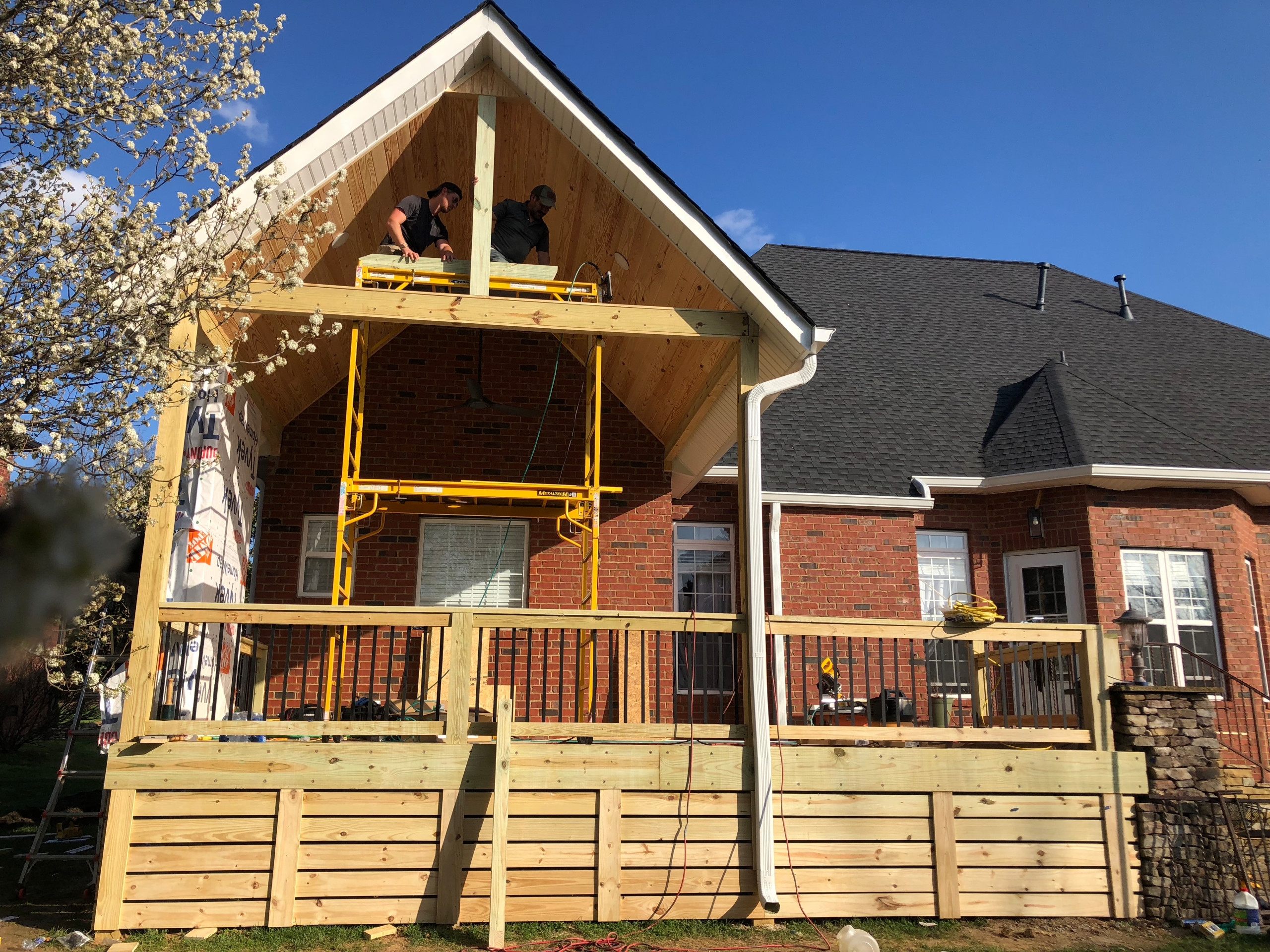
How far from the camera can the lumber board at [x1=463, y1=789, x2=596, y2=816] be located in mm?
6398

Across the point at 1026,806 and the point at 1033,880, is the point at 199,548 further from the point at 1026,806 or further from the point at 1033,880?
the point at 1033,880

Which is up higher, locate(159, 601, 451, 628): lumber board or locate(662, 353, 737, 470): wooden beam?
locate(662, 353, 737, 470): wooden beam

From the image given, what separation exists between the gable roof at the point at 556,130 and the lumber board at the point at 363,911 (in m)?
4.35

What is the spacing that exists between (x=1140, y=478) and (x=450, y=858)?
804 centimetres

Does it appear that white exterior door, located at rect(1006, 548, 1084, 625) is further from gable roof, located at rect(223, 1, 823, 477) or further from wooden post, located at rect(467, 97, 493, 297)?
wooden post, located at rect(467, 97, 493, 297)

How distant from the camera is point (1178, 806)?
6.97 metres

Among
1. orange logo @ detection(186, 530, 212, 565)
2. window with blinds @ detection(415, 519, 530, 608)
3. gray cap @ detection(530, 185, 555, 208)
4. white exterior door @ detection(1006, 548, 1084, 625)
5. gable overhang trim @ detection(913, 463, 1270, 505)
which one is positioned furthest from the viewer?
white exterior door @ detection(1006, 548, 1084, 625)

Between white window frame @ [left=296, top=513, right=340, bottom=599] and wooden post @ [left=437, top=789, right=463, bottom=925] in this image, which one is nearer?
wooden post @ [left=437, top=789, right=463, bottom=925]

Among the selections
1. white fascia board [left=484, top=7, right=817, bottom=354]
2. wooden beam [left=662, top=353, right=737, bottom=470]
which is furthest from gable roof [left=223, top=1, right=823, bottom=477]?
wooden beam [left=662, top=353, right=737, bottom=470]

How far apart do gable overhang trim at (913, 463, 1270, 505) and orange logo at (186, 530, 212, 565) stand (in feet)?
24.0

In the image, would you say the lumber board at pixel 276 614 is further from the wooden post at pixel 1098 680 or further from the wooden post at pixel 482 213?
the wooden post at pixel 1098 680

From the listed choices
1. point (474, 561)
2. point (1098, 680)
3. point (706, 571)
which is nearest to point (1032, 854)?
point (1098, 680)

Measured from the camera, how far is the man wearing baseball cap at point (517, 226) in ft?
26.4

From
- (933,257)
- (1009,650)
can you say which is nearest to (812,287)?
(933,257)
